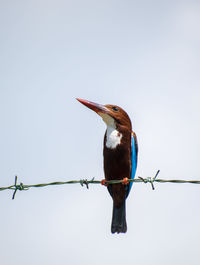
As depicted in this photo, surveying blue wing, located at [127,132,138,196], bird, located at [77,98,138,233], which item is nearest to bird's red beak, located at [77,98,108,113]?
bird, located at [77,98,138,233]

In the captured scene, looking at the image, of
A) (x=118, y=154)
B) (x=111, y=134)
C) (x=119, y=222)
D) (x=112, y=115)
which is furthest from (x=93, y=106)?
(x=119, y=222)

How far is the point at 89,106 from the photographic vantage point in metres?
6.51

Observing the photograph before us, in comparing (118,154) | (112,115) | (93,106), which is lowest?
(118,154)

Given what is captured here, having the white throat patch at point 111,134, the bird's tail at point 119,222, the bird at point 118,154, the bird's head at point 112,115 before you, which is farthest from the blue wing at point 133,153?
the bird's tail at point 119,222

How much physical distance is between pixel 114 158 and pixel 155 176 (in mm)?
1696

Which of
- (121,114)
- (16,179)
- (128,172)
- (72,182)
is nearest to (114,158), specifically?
(128,172)

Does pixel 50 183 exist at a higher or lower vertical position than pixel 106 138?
lower

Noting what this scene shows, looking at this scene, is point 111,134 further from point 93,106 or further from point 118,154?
point 93,106

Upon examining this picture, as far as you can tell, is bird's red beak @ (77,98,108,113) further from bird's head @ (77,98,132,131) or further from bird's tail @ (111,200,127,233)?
bird's tail @ (111,200,127,233)

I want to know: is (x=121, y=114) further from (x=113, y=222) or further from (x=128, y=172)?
(x=113, y=222)

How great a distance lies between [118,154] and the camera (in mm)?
6062

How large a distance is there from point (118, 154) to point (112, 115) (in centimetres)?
59

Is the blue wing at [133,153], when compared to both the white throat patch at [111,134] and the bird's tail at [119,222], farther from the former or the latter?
the bird's tail at [119,222]

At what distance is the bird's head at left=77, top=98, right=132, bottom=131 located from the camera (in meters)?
6.29
